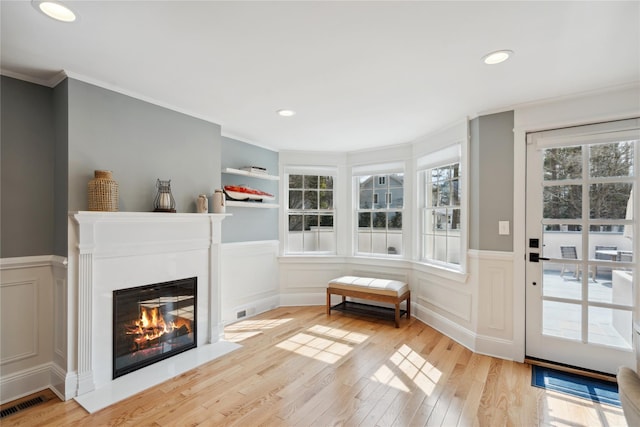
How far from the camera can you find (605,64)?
7.05ft

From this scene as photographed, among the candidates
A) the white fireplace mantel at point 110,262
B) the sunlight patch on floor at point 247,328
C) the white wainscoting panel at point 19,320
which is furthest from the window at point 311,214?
the white wainscoting panel at point 19,320

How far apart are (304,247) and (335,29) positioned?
3532mm

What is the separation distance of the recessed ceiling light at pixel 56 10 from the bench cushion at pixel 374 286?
3.62 metres

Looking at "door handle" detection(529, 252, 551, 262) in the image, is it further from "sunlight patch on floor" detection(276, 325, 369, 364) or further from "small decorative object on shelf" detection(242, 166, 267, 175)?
"small decorative object on shelf" detection(242, 166, 267, 175)

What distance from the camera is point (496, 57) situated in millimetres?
2037

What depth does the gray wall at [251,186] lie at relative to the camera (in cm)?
393

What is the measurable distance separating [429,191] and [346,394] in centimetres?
272

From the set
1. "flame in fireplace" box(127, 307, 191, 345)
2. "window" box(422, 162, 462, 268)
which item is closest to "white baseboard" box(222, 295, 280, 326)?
"flame in fireplace" box(127, 307, 191, 345)

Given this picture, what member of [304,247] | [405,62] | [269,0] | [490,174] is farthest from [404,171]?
[269,0]

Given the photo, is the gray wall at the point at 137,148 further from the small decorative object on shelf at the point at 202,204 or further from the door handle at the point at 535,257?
the door handle at the point at 535,257

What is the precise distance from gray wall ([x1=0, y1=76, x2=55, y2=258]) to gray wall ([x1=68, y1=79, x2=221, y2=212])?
32 centimetres

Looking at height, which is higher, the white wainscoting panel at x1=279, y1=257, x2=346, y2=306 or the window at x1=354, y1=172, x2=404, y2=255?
the window at x1=354, y1=172, x2=404, y2=255

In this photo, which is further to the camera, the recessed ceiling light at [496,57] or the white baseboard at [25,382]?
the white baseboard at [25,382]

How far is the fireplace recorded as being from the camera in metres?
2.58
